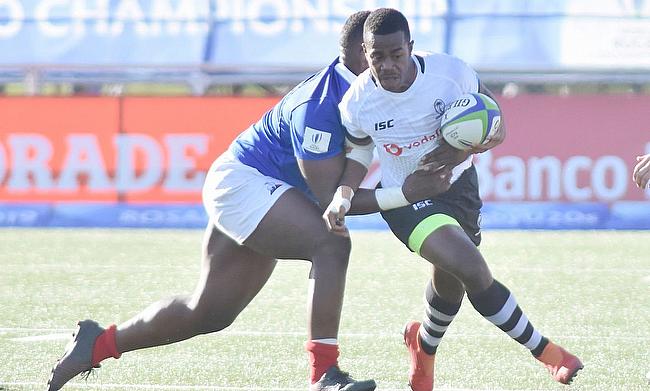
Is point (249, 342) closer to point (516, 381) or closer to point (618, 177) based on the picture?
point (516, 381)

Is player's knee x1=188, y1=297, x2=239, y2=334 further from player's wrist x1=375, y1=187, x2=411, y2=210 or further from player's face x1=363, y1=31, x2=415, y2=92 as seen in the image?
player's face x1=363, y1=31, x2=415, y2=92

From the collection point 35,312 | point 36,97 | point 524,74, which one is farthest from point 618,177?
point 35,312

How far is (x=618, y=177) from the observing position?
1353cm

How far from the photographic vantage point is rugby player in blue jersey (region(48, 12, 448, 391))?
17.3 feet

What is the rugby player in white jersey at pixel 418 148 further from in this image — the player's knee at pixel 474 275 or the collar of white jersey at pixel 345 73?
the collar of white jersey at pixel 345 73

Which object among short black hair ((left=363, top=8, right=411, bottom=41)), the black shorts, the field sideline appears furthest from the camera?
the field sideline

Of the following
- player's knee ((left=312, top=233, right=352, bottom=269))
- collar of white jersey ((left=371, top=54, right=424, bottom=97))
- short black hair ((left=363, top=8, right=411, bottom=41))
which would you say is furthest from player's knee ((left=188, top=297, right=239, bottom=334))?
short black hair ((left=363, top=8, right=411, bottom=41))

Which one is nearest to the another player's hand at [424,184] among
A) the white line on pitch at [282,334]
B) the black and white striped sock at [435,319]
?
the black and white striped sock at [435,319]

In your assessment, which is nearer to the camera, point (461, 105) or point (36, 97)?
point (461, 105)

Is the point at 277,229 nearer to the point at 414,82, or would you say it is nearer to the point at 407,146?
the point at 407,146

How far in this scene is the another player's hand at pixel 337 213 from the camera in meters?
5.12

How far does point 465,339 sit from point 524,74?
32.0 ft

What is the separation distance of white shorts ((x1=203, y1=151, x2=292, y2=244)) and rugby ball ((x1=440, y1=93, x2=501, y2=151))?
75 cm

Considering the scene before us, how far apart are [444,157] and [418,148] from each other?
13 centimetres
